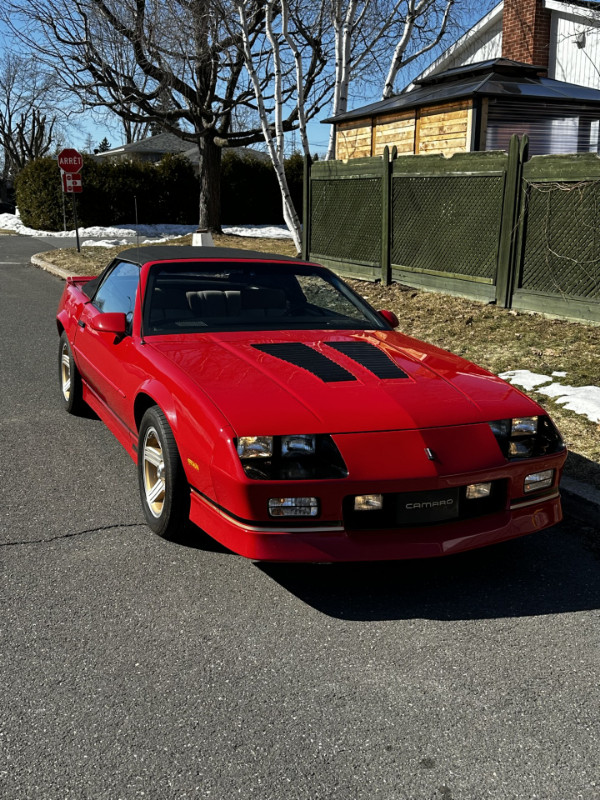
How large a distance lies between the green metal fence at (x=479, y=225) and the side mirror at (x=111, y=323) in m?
5.93

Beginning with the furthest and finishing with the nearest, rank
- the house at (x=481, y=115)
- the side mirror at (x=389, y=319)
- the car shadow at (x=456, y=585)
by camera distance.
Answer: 1. the house at (x=481, y=115)
2. the side mirror at (x=389, y=319)
3. the car shadow at (x=456, y=585)

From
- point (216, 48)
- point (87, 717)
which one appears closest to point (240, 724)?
point (87, 717)

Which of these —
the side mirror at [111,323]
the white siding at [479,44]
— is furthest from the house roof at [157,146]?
the side mirror at [111,323]

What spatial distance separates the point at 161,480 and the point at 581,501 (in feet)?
7.62

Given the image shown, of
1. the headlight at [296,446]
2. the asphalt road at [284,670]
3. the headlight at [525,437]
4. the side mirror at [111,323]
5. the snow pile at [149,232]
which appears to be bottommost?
the asphalt road at [284,670]

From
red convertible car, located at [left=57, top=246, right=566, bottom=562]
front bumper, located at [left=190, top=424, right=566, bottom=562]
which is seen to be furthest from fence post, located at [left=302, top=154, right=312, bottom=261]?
front bumper, located at [left=190, top=424, right=566, bottom=562]

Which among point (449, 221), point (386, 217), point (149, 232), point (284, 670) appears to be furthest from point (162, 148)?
point (284, 670)

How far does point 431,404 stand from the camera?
3496mm

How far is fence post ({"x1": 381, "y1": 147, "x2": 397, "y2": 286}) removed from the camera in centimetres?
1234

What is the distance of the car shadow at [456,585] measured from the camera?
329 centimetres

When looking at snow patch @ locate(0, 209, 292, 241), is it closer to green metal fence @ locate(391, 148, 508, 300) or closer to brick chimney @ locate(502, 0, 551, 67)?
brick chimney @ locate(502, 0, 551, 67)

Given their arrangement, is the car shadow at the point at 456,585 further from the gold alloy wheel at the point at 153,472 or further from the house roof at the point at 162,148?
the house roof at the point at 162,148

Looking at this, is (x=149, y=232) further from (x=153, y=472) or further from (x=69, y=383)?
(x=153, y=472)

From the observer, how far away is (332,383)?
3.63m
